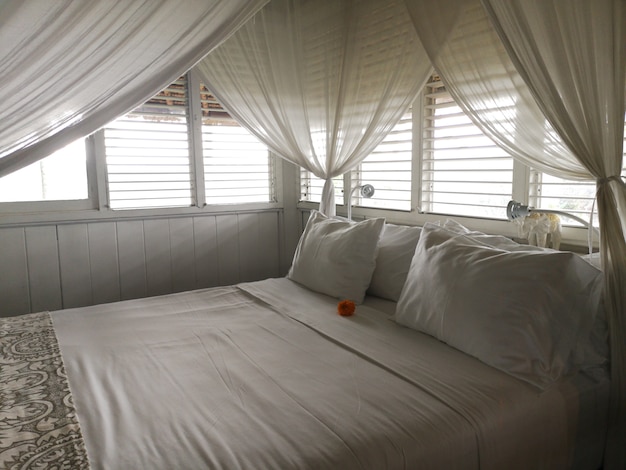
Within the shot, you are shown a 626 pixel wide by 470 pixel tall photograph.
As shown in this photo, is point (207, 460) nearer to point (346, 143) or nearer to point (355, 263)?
point (355, 263)

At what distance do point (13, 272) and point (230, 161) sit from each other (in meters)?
1.56

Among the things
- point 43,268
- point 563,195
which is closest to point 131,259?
point 43,268

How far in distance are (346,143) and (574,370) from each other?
1.73 metres

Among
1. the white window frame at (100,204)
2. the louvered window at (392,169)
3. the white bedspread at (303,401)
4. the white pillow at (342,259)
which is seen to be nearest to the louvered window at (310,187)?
the white window frame at (100,204)

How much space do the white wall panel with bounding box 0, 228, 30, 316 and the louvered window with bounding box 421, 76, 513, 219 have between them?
7.86ft

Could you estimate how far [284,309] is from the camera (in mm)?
2209

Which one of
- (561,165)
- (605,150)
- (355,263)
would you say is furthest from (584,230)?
(355,263)

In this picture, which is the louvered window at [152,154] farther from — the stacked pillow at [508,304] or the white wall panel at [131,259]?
the stacked pillow at [508,304]

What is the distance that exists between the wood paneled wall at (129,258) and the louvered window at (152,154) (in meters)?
0.17

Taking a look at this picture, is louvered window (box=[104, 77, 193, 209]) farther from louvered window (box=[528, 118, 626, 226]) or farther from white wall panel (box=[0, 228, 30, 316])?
louvered window (box=[528, 118, 626, 226])

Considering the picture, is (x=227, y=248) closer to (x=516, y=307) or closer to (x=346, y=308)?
(x=346, y=308)

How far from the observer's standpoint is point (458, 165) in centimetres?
244

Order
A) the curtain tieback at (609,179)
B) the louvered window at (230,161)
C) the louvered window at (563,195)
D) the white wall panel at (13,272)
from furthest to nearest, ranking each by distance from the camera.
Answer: the louvered window at (230,161), the white wall panel at (13,272), the louvered window at (563,195), the curtain tieback at (609,179)

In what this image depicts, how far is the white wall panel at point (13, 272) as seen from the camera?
282 cm
